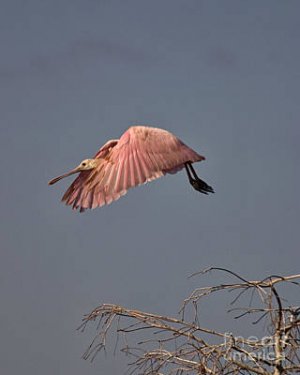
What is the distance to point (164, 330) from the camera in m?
4.11

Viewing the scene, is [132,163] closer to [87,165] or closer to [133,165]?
[133,165]

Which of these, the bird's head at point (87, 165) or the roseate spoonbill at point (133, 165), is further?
the bird's head at point (87, 165)

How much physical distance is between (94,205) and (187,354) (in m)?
1.46

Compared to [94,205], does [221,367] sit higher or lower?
lower

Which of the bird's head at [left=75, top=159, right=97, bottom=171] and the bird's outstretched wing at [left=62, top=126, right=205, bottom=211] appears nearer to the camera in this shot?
the bird's outstretched wing at [left=62, top=126, right=205, bottom=211]

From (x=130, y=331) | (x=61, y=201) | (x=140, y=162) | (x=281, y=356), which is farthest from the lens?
(x=61, y=201)

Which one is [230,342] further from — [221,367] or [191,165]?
[191,165]

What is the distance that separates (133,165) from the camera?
5.21 meters

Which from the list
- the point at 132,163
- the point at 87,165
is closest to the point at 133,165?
the point at 132,163

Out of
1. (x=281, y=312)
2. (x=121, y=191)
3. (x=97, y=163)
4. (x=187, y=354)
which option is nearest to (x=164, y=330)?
(x=187, y=354)

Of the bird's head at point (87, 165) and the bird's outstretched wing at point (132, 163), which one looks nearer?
the bird's outstretched wing at point (132, 163)

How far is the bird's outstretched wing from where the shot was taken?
5.15m

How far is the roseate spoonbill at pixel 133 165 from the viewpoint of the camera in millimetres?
5152

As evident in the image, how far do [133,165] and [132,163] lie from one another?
0.02 metres
